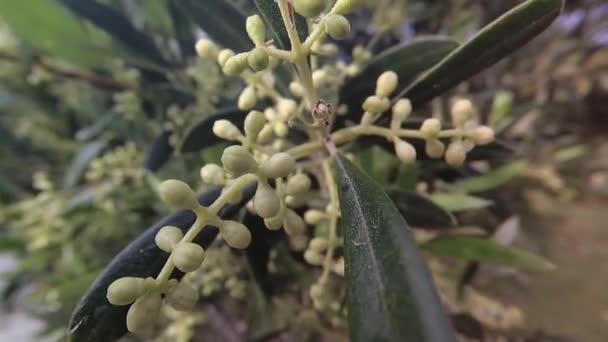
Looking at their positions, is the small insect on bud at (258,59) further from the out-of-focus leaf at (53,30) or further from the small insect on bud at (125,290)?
the out-of-focus leaf at (53,30)

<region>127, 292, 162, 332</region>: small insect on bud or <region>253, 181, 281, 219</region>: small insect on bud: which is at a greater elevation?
<region>253, 181, 281, 219</region>: small insect on bud

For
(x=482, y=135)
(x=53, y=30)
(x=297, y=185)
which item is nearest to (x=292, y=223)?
(x=297, y=185)

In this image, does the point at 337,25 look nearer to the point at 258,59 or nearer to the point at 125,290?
the point at 258,59

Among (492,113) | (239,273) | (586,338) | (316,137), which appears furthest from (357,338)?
(586,338)

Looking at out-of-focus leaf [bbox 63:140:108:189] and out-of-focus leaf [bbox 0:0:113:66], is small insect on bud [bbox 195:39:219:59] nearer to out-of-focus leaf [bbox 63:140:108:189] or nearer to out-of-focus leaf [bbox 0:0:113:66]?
out-of-focus leaf [bbox 0:0:113:66]

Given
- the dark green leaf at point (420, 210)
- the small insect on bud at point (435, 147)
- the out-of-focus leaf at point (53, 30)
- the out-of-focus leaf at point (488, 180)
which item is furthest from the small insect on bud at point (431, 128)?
the out-of-focus leaf at point (53, 30)

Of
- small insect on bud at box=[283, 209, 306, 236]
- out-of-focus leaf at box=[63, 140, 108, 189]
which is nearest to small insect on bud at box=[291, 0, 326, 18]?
small insect on bud at box=[283, 209, 306, 236]

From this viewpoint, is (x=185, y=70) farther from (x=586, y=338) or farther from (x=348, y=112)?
(x=586, y=338)
